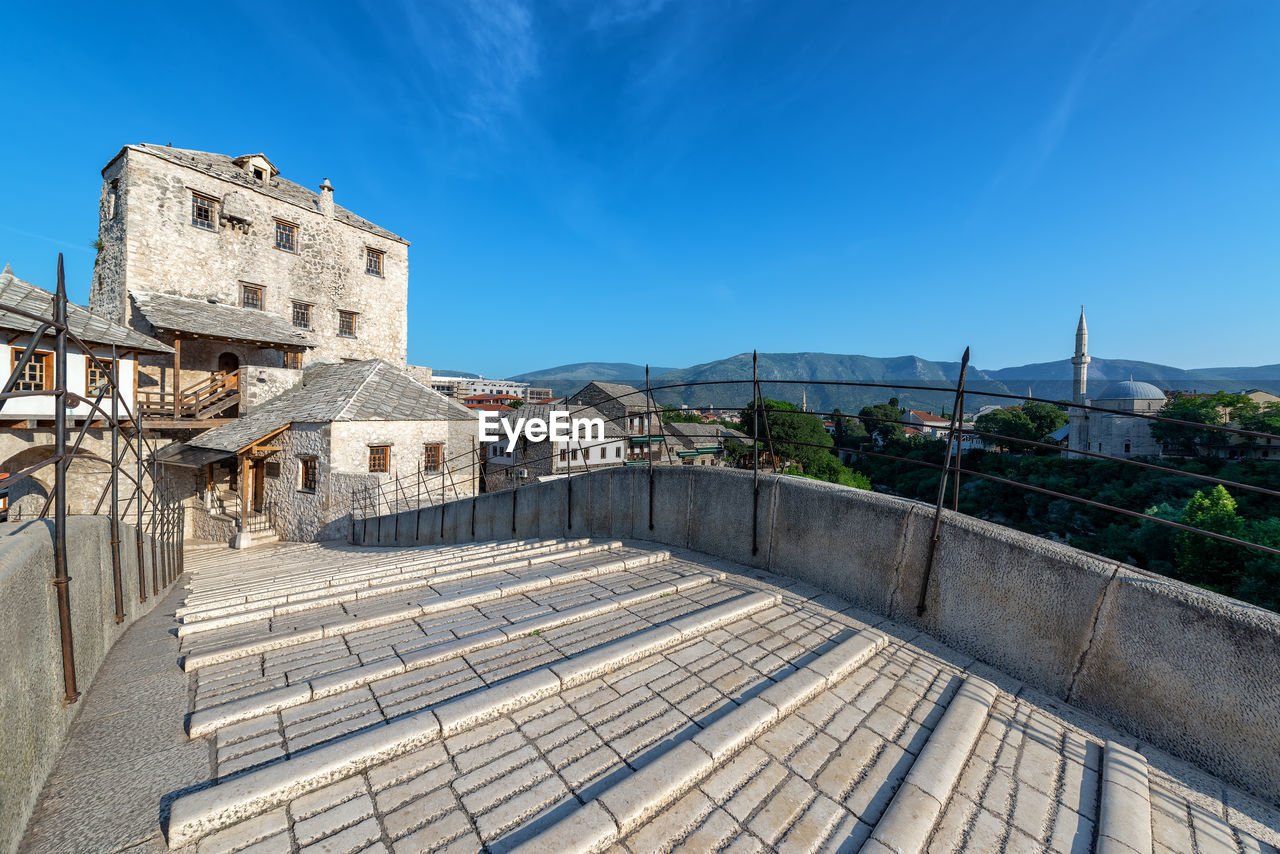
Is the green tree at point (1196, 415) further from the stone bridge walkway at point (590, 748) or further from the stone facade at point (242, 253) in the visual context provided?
the stone facade at point (242, 253)

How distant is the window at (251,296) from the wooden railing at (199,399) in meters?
3.81

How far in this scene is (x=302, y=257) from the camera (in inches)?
913

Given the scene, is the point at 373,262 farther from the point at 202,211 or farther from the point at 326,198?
the point at 202,211

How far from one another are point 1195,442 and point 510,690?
7030cm

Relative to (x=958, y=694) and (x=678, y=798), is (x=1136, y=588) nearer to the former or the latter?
(x=958, y=694)

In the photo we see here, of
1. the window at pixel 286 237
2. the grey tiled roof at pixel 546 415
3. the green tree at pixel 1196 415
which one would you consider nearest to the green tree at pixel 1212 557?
the green tree at pixel 1196 415

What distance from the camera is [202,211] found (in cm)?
2005

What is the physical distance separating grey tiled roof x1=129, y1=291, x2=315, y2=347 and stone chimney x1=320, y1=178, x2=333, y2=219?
5.88m

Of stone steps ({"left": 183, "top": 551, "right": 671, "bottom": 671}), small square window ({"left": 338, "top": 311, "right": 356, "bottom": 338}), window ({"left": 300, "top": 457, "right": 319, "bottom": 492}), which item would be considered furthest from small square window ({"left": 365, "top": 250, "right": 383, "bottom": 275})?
stone steps ({"left": 183, "top": 551, "right": 671, "bottom": 671})

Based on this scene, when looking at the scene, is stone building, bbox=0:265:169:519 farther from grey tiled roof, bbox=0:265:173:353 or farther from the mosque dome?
the mosque dome

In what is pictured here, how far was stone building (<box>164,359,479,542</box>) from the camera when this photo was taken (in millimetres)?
16234

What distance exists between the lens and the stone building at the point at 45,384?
12.7m

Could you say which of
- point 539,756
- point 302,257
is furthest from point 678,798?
point 302,257

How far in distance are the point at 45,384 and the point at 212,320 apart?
5115 millimetres
